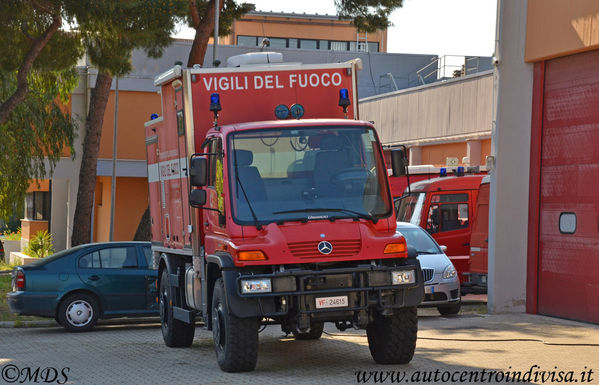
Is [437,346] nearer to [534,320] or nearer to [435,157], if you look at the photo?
[534,320]

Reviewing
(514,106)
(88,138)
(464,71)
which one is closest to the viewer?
(514,106)

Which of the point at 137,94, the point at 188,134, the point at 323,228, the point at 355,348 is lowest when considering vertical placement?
the point at 355,348

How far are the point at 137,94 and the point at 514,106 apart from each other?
24951mm

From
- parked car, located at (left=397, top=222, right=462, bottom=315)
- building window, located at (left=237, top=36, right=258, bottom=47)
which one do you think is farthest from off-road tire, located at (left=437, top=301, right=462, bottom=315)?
building window, located at (left=237, top=36, right=258, bottom=47)

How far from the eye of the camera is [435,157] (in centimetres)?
3581

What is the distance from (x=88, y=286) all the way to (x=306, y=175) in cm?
711

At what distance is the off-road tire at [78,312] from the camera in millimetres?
16953

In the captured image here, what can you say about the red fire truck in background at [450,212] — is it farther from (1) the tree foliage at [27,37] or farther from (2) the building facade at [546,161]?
(1) the tree foliage at [27,37]

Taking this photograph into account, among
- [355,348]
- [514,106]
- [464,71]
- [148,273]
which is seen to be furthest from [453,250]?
[464,71]

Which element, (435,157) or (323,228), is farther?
(435,157)

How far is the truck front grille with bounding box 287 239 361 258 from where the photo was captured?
10672 mm

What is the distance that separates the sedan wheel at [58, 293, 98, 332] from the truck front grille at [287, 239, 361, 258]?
24.3 ft

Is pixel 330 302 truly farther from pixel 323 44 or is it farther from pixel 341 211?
pixel 323 44

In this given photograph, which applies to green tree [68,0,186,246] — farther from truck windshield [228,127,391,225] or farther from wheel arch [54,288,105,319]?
truck windshield [228,127,391,225]
